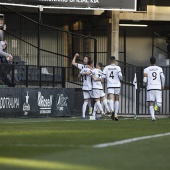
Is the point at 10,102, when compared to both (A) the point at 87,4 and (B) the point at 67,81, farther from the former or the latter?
(A) the point at 87,4

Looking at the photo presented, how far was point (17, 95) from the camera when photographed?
26297 millimetres

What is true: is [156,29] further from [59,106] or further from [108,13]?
[59,106]

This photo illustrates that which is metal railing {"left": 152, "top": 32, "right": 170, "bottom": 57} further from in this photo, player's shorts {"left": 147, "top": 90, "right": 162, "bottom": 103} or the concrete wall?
player's shorts {"left": 147, "top": 90, "right": 162, "bottom": 103}

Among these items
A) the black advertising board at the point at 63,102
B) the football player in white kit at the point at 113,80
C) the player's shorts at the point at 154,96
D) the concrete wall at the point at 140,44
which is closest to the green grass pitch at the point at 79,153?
the player's shorts at the point at 154,96

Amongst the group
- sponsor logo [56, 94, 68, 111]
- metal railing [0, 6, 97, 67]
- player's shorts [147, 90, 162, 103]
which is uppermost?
metal railing [0, 6, 97, 67]

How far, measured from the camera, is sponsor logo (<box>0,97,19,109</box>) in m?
25.5

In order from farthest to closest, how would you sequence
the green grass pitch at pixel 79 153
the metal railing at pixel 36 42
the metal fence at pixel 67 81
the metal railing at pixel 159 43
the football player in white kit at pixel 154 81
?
the metal railing at pixel 159 43
the metal railing at pixel 36 42
the metal fence at pixel 67 81
the football player in white kit at pixel 154 81
the green grass pitch at pixel 79 153

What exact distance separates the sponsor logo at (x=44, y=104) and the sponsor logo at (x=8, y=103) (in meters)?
1.27

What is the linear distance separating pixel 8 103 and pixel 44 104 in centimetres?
217

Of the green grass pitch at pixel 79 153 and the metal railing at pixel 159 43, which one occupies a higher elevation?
the metal railing at pixel 159 43

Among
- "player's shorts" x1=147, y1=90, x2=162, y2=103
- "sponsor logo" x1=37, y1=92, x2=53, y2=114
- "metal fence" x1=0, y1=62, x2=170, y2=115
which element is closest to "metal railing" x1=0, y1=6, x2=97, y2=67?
"metal fence" x1=0, y1=62, x2=170, y2=115

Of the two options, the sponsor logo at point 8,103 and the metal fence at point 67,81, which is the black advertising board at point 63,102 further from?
the sponsor logo at point 8,103

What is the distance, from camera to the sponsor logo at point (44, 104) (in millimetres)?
27422

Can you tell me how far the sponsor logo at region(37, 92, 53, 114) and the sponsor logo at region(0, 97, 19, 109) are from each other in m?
1.27
